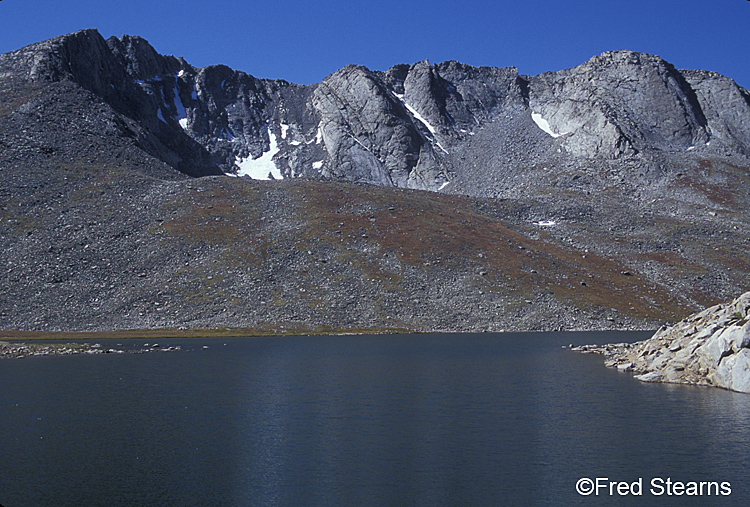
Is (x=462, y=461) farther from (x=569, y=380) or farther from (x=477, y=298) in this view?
(x=477, y=298)

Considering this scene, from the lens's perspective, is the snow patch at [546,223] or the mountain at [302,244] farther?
the snow patch at [546,223]

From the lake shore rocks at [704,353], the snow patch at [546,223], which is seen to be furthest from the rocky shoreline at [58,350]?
the snow patch at [546,223]

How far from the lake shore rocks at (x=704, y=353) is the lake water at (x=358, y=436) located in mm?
2523

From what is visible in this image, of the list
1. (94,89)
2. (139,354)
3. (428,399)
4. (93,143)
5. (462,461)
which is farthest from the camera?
(94,89)

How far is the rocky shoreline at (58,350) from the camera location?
6996cm

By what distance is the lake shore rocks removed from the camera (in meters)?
47.5

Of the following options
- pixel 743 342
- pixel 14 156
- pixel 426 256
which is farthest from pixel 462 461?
pixel 14 156

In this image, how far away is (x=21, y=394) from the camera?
45.8 meters

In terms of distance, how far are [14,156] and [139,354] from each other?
90511 mm

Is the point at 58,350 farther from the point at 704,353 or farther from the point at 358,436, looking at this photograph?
the point at 704,353

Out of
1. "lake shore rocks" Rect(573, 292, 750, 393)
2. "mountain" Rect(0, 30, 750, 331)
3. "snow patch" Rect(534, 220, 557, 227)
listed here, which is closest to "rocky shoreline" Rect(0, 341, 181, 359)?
"mountain" Rect(0, 30, 750, 331)

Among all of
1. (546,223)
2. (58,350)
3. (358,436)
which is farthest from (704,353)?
(546,223)
